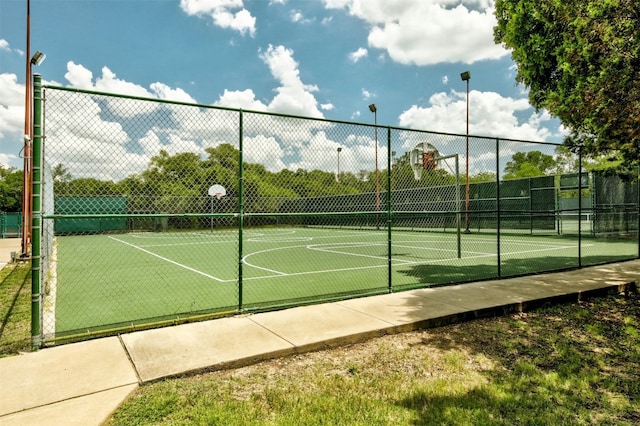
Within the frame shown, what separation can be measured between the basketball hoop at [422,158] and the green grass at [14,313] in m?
7.06

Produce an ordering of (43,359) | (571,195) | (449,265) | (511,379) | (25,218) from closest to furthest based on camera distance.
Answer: (511,379), (43,359), (449,265), (25,218), (571,195)

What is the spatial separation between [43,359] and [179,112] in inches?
117

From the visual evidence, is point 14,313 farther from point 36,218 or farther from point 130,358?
point 130,358

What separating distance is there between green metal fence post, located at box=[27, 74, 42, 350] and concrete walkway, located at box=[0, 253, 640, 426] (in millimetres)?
259

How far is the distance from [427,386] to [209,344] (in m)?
2.18

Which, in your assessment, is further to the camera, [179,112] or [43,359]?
[179,112]

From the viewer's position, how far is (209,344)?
13.2 ft

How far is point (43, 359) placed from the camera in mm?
3658

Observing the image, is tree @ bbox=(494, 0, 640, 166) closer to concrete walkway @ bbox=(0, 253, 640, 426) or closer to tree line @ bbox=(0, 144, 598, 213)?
concrete walkway @ bbox=(0, 253, 640, 426)

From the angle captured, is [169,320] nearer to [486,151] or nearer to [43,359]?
[43,359]

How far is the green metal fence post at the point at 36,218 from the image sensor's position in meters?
3.83

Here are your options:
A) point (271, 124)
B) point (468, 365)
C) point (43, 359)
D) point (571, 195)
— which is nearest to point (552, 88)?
point (271, 124)

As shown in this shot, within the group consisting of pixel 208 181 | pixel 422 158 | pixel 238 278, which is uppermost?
pixel 422 158

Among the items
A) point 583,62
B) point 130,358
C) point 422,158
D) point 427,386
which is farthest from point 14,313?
point 583,62
